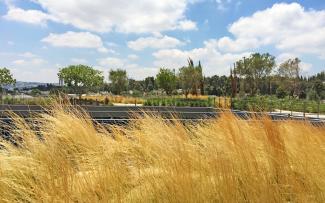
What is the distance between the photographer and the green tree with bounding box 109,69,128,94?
51.0 metres

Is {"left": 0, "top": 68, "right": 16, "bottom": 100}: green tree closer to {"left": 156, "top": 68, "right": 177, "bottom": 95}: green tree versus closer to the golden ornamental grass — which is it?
{"left": 156, "top": 68, "right": 177, "bottom": 95}: green tree

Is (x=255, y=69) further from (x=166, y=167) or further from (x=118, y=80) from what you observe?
(x=166, y=167)

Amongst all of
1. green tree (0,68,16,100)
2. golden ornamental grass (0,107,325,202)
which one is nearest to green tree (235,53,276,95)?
green tree (0,68,16,100)

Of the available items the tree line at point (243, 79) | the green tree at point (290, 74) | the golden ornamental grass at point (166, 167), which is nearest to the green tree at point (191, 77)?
the tree line at point (243, 79)

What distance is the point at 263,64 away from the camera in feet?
148

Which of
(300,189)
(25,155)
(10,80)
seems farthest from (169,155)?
(10,80)

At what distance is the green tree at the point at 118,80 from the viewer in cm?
5100

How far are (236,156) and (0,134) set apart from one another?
2732 millimetres

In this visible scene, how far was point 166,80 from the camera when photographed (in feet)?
148

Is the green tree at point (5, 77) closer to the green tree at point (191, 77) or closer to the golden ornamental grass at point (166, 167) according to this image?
the green tree at point (191, 77)

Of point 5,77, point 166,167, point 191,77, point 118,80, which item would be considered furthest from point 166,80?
point 166,167

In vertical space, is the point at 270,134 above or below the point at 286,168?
above

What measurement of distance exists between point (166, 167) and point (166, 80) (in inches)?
→ 1657

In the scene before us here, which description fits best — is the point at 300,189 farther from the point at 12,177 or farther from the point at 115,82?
the point at 115,82
